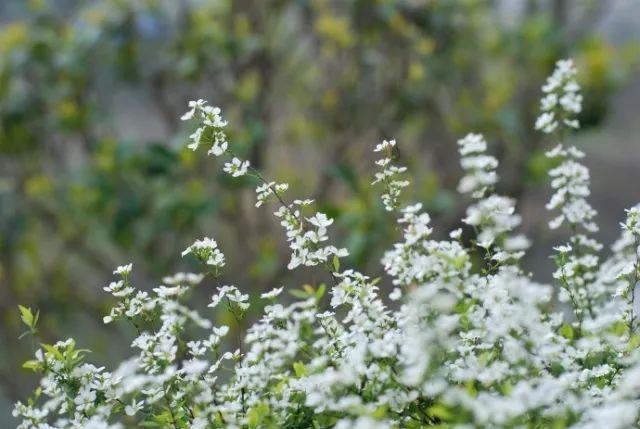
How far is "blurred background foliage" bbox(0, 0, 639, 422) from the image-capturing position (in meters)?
2.98

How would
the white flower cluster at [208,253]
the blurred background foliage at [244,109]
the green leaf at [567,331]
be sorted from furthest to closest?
the blurred background foliage at [244,109] < the green leaf at [567,331] < the white flower cluster at [208,253]

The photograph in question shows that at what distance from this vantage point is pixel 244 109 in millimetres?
3162

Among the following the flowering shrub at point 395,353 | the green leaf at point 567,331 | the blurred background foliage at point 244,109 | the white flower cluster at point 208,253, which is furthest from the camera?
the blurred background foliage at point 244,109

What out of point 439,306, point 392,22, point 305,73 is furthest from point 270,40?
point 439,306

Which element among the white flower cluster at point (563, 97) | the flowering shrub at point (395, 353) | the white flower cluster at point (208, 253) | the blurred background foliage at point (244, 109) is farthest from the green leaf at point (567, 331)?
the blurred background foliage at point (244, 109)

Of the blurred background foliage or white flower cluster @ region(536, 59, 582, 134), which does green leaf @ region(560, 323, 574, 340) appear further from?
the blurred background foliage

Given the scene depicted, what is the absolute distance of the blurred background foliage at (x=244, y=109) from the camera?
117 inches

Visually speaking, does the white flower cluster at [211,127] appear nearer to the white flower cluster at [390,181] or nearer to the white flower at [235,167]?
the white flower at [235,167]

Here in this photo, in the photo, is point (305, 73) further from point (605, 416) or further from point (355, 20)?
point (605, 416)

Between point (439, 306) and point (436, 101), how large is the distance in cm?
239

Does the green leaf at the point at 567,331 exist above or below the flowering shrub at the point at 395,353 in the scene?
above

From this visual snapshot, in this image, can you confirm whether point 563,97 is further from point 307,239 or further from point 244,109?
point 244,109

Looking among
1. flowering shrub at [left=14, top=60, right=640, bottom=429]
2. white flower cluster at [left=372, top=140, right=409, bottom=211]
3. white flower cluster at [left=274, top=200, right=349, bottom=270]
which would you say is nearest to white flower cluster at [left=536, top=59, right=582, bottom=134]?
flowering shrub at [left=14, top=60, right=640, bottom=429]

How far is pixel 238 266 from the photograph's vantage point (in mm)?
3385
